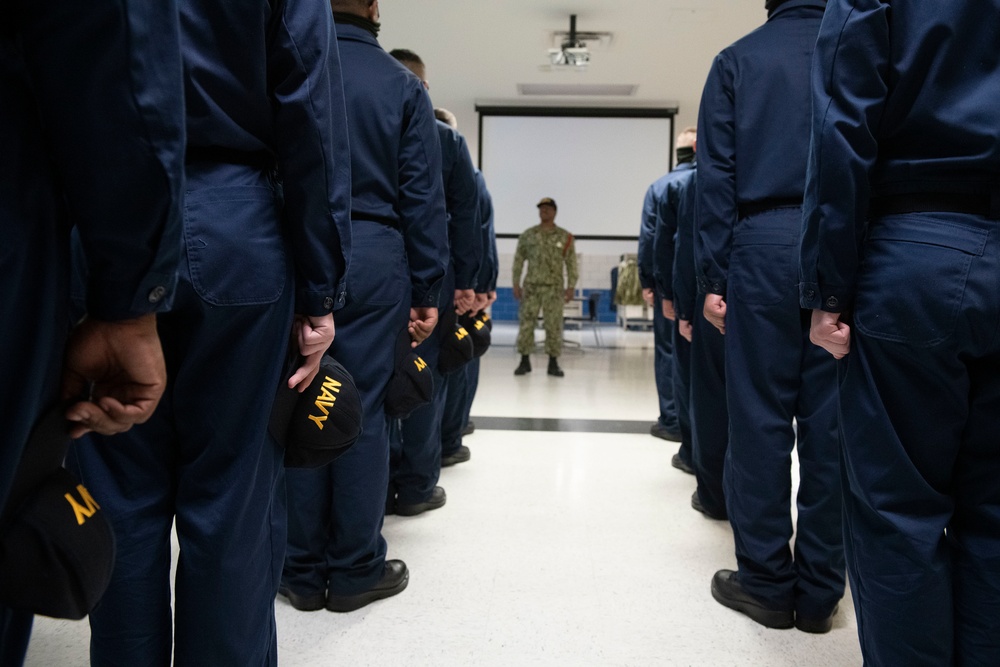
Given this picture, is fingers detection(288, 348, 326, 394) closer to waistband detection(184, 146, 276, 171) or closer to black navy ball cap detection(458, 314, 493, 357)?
waistband detection(184, 146, 276, 171)

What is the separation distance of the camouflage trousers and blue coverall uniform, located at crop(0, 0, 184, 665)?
599 centimetres

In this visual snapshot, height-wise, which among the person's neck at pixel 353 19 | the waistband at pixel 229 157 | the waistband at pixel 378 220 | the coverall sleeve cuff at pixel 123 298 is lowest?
the coverall sleeve cuff at pixel 123 298

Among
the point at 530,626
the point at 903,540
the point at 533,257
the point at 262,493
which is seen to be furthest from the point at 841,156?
the point at 533,257

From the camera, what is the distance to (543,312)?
270 inches

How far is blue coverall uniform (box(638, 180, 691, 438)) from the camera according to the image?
161 inches

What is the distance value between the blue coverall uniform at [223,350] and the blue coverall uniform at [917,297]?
846 millimetres

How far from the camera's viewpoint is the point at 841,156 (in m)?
1.19

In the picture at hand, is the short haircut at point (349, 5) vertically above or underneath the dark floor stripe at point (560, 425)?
above

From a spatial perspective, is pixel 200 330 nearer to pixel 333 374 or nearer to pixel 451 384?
pixel 333 374

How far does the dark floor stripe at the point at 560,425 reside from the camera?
419cm

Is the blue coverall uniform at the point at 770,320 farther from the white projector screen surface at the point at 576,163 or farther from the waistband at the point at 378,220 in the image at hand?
the white projector screen surface at the point at 576,163

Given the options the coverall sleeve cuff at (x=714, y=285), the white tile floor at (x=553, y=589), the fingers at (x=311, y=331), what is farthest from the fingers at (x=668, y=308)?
the fingers at (x=311, y=331)

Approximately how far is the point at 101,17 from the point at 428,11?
264 inches

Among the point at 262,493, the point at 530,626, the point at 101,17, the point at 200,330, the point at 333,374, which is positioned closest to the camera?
the point at 101,17
